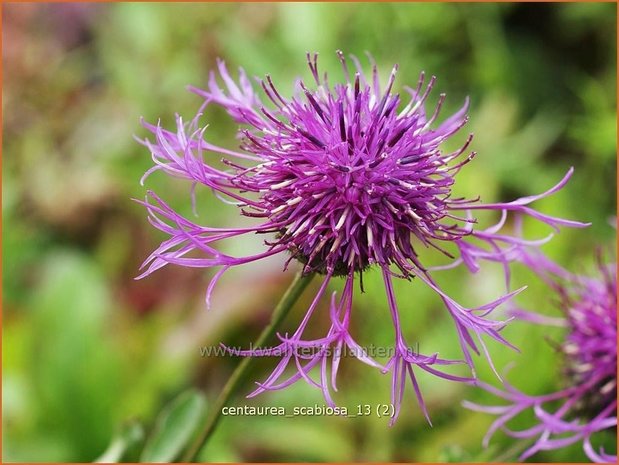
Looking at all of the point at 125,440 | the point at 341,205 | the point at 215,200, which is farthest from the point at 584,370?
the point at 215,200

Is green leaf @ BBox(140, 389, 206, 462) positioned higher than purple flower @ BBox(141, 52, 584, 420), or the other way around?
purple flower @ BBox(141, 52, 584, 420)

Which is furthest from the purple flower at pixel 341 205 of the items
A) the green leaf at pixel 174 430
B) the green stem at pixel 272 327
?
the green leaf at pixel 174 430

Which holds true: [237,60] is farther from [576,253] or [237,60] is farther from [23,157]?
[576,253]

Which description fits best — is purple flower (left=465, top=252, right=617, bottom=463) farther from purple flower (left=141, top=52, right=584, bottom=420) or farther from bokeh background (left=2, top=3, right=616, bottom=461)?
purple flower (left=141, top=52, right=584, bottom=420)

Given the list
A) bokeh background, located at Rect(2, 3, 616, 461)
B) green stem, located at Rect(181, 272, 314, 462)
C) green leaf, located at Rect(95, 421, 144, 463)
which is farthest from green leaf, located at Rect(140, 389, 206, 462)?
bokeh background, located at Rect(2, 3, 616, 461)

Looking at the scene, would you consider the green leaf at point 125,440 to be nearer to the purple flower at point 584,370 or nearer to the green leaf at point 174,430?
the green leaf at point 174,430

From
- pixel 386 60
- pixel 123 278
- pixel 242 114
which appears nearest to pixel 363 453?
pixel 123 278
